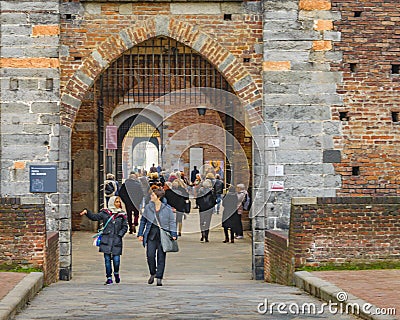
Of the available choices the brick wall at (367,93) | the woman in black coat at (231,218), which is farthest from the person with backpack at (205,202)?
the brick wall at (367,93)

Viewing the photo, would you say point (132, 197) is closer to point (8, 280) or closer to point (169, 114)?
point (8, 280)

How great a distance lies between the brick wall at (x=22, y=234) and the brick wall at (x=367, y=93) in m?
4.69

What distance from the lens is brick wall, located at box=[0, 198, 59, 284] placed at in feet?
36.7

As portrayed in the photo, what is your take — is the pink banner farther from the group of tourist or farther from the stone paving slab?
the stone paving slab

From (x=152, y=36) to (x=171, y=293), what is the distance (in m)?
4.77

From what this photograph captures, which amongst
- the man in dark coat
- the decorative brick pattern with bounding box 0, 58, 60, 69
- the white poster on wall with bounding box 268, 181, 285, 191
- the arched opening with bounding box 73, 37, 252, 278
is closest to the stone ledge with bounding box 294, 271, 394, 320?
the white poster on wall with bounding box 268, 181, 285, 191

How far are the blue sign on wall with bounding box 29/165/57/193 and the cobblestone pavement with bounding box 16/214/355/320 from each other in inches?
57.3

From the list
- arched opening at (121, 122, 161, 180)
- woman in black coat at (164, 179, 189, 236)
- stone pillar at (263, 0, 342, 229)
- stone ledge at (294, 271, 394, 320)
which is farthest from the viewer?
arched opening at (121, 122, 161, 180)

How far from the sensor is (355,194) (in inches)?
525

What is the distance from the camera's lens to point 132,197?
67.2ft

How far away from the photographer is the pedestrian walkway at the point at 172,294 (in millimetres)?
8078

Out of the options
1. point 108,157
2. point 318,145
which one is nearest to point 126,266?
point 318,145

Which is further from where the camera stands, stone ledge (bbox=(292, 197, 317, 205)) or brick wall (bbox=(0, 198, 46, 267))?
brick wall (bbox=(0, 198, 46, 267))

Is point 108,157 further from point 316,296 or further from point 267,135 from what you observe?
point 316,296
